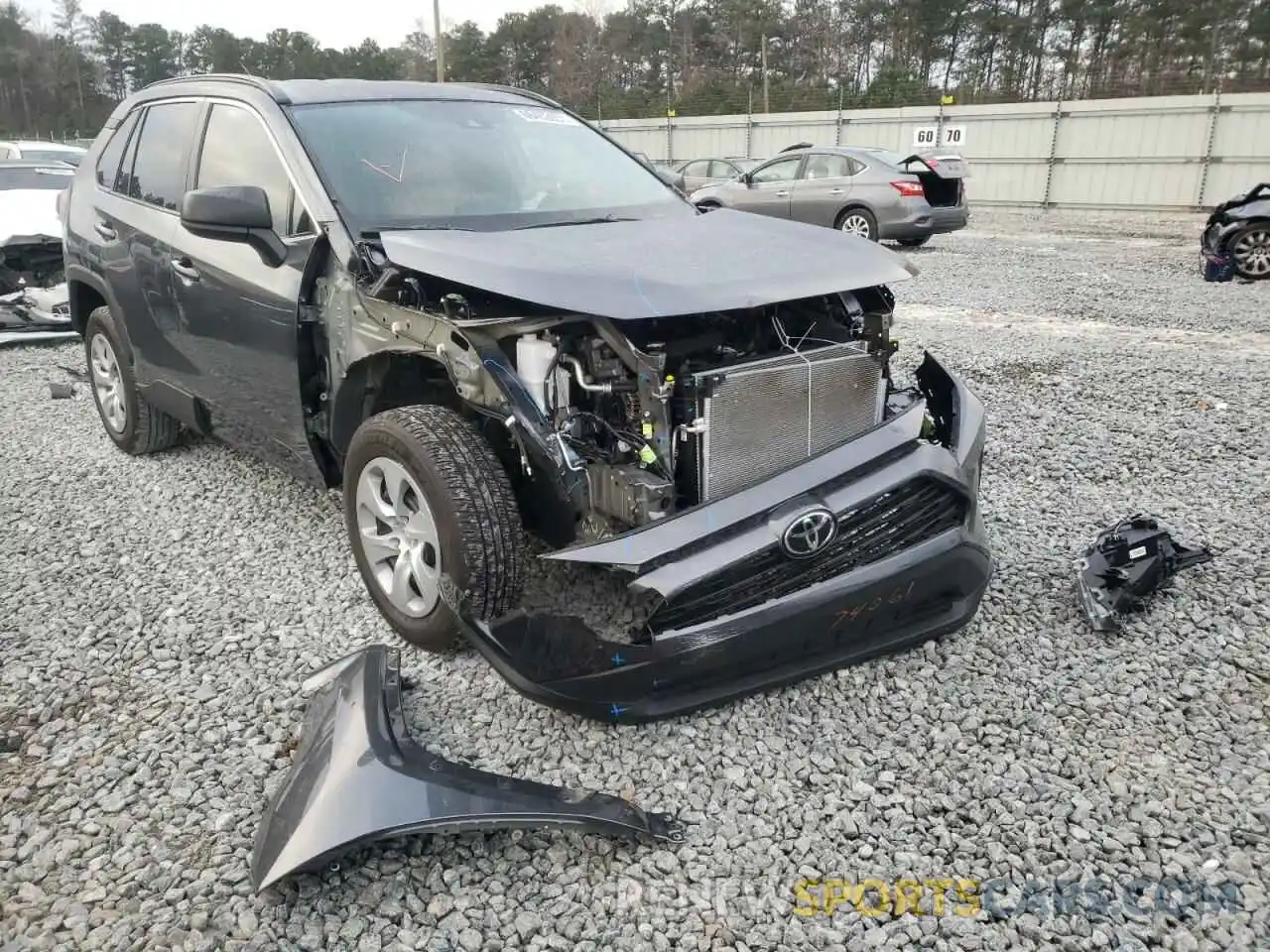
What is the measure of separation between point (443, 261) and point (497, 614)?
3.51 feet

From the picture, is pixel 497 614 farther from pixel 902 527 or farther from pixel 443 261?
pixel 902 527

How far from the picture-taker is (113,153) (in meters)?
4.81

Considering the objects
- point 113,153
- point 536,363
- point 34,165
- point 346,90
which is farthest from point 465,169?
point 34,165

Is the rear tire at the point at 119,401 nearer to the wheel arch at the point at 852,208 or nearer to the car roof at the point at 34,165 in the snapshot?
the car roof at the point at 34,165

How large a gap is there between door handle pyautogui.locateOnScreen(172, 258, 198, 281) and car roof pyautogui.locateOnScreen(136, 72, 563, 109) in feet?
2.54

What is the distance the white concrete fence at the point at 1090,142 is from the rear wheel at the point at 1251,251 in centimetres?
1005

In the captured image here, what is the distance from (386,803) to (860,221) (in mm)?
12909

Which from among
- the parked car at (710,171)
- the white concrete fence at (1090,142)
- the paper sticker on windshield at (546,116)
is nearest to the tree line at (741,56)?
the white concrete fence at (1090,142)

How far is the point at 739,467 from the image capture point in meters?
2.71

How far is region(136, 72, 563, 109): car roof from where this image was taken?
3750 mm

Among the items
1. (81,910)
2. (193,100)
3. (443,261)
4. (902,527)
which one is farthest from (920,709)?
(193,100)

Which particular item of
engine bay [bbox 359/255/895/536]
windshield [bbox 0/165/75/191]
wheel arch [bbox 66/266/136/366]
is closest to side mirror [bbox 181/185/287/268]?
engine bay [bbox 359/255/895/536]

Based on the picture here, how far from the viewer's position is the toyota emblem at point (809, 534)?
8.22 feet

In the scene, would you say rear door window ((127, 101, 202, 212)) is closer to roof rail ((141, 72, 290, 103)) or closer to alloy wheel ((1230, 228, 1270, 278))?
roof rail ((141, 72, 290, 103))
